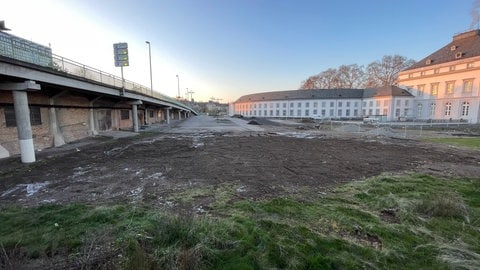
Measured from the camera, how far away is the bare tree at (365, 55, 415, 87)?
75375 mm

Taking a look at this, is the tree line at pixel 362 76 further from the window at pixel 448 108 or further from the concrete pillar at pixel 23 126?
the concrete pillar at pixel 23 126

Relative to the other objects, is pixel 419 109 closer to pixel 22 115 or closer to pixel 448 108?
pixel 448 108

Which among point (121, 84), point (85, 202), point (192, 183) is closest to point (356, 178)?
point (192, 183)

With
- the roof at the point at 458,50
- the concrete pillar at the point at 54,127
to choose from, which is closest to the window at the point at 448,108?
the roof at the point at 458,50

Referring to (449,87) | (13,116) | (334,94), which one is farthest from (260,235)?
(334,94)

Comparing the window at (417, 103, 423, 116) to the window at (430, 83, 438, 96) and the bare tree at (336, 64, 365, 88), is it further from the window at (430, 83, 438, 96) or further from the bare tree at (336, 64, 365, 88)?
the bare tree at (336, 64, 365, 88)

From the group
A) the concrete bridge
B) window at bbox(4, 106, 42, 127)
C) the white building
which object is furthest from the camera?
the white building

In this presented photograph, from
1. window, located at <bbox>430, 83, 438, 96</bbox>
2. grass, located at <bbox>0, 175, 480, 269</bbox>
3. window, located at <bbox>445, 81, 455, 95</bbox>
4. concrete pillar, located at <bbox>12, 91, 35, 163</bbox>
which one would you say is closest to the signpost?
concrete pillar, located at <bbox>12, 91, 35, 163</bbox>

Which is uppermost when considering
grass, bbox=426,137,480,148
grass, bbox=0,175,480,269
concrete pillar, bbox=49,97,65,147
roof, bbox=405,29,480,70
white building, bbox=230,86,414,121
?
roof, bbox=405,29,480,70

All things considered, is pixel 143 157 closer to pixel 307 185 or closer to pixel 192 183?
pixel 192 183

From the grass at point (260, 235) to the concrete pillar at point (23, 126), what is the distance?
7104 mm

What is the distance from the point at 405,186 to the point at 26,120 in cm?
1629

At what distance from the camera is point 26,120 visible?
10.7 metres

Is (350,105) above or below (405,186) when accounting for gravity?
above
